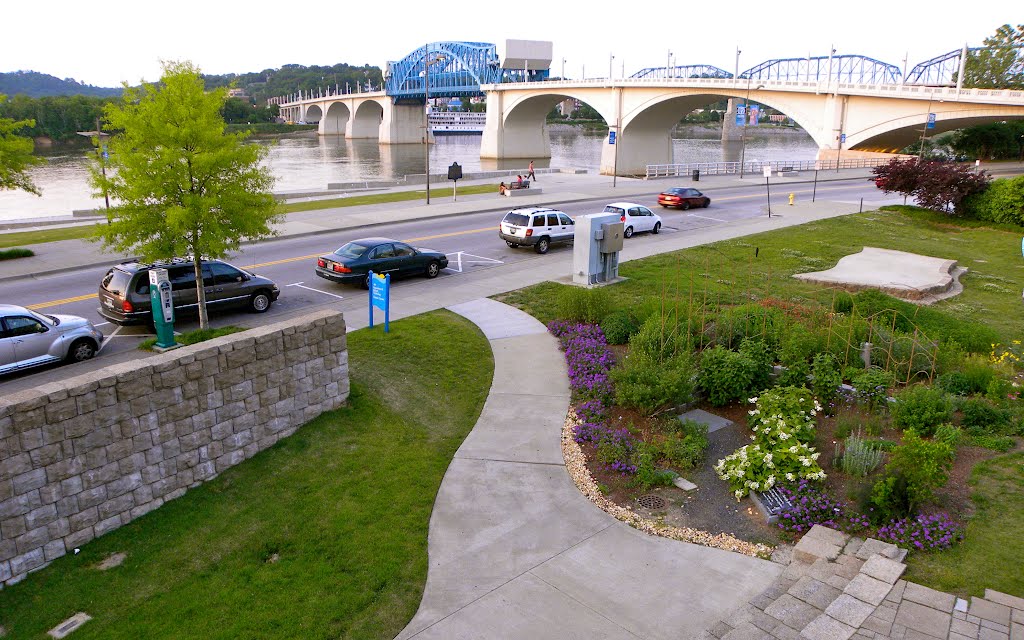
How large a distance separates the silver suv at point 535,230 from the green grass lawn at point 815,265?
11.7 feet

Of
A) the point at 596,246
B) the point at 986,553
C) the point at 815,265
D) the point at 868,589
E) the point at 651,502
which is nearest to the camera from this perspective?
the point at 868,589

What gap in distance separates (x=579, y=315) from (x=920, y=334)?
264 inches

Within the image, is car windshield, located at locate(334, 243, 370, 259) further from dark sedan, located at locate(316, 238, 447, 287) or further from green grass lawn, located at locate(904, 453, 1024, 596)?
green grass lawn, located at locate(904, 453, 1024, 596)

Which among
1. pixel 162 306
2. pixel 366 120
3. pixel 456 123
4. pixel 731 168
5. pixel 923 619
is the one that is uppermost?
pixel 456 123

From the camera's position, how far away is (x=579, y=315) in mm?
16094

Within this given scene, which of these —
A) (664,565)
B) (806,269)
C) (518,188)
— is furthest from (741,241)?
(664,565)

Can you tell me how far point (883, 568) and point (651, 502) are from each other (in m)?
2.79

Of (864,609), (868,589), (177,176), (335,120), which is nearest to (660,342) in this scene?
(868,589)

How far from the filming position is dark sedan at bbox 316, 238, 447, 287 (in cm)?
1919

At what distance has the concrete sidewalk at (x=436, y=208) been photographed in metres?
22.1

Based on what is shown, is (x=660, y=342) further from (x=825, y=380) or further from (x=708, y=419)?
(x=825, y=380)

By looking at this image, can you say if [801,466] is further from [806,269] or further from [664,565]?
[806,269]

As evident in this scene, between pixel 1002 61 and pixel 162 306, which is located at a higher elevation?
pixel 1002 61

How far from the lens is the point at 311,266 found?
72.8ft
